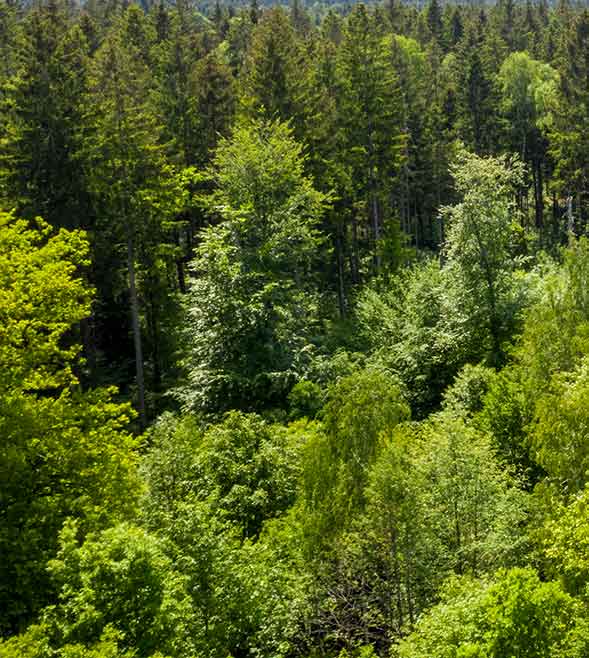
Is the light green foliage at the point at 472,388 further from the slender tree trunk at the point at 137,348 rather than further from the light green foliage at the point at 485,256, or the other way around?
the slender tree trunk at the point at 137,348

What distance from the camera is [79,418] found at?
1662 centimetres

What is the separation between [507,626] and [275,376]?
15607 mm

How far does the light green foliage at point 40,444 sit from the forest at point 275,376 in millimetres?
71

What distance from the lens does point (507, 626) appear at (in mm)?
8625

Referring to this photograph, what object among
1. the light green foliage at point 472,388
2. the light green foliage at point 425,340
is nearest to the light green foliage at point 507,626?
the light green foliage at point 472,388

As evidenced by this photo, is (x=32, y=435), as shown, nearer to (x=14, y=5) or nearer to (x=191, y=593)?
→ (x=191, y=593)

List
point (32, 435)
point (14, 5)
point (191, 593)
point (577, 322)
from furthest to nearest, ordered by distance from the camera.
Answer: point (14, 5)
point (577, 322)
point (32, 435)
point (191, 593)

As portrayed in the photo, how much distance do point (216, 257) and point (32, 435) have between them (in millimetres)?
12009

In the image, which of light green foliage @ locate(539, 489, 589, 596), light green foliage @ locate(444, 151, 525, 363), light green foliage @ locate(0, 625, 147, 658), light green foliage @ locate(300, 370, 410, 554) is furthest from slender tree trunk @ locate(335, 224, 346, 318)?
light green foliage @ locate(0, 625, 147, 658)

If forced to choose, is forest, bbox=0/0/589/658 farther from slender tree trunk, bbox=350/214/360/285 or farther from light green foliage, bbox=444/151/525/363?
slender tree trunk, bbox=350/214/360/285

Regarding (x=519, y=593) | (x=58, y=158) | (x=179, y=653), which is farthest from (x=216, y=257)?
(x=519, y=593)

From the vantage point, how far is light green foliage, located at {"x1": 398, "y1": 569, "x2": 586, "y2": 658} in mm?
8578

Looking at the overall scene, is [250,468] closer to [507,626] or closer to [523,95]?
[507,626]

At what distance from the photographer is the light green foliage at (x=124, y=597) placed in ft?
31.4
